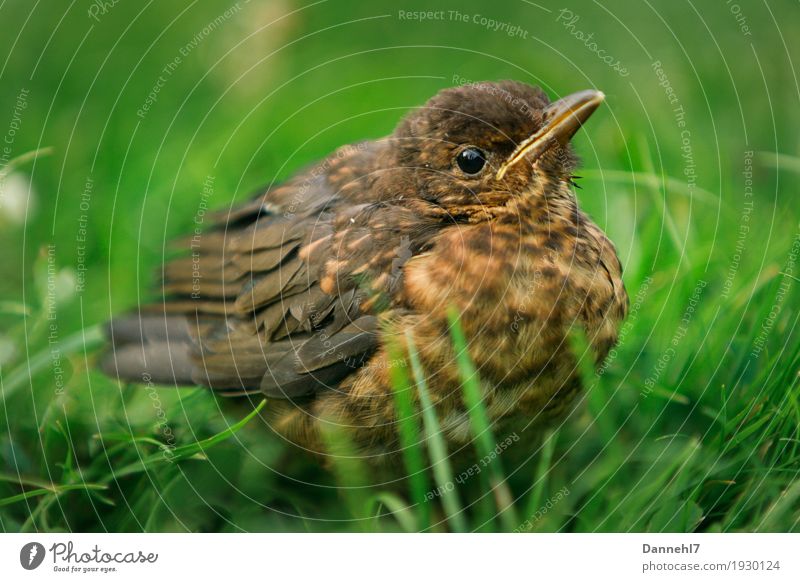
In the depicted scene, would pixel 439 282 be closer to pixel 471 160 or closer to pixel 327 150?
pixel 471 160

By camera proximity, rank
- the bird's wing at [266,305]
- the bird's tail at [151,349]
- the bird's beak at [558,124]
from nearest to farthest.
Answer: the bird's beak at [558,124], the bird's wing at [266,305], the bird's tail at [151,349]

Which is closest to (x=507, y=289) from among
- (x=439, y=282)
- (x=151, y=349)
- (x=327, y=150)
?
(x=439, y=282)

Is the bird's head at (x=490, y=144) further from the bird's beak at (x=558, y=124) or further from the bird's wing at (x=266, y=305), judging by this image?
the bird's wing at (x=266, y=305)

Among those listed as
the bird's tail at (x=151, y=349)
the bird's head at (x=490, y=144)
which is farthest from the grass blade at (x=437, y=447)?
the bird's tail at (x=151, y=349)

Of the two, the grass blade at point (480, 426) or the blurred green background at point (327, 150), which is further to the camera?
the blurred green background at point (327, 150)

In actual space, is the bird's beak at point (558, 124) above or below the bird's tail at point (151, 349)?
above

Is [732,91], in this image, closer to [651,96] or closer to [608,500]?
[651,96]
